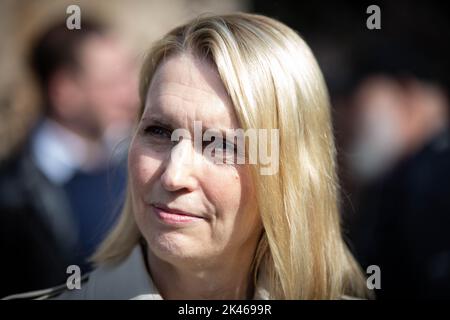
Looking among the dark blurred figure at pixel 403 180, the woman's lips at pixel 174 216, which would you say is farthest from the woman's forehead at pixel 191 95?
the dark blurred figure at pixel 403 180

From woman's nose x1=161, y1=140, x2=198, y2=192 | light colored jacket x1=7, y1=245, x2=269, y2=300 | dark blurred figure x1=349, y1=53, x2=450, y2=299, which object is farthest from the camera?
dark blurred figure x1=349, y1=53, x2=450, y2=299

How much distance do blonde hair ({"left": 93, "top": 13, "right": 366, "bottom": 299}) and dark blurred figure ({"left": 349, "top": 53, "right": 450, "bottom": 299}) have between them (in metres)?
1.29

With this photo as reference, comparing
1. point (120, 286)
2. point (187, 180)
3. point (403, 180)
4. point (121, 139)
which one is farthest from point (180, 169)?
point (403, 180)

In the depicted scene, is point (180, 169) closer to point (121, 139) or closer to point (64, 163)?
point (121, 139)

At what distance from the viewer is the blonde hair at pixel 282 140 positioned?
6.34 ft

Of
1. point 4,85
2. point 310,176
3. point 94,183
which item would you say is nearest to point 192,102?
point 310,176

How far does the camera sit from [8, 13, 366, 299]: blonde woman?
6.18 ft

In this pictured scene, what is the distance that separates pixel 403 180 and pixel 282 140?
2139 millimetres

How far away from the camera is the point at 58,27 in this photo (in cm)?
414

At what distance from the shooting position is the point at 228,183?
1892 millimetres

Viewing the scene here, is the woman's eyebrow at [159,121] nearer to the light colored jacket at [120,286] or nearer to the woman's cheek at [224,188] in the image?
the woman's cheek at [224,188]

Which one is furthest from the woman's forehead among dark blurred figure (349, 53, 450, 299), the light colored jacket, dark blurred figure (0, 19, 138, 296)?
dark blurred figure (349, 53, 450, 299)

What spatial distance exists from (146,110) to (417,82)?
3.15m

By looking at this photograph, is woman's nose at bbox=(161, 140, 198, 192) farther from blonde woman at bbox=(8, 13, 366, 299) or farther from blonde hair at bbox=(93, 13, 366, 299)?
blonde hair at bbox=(93, 13, 366, 299)
